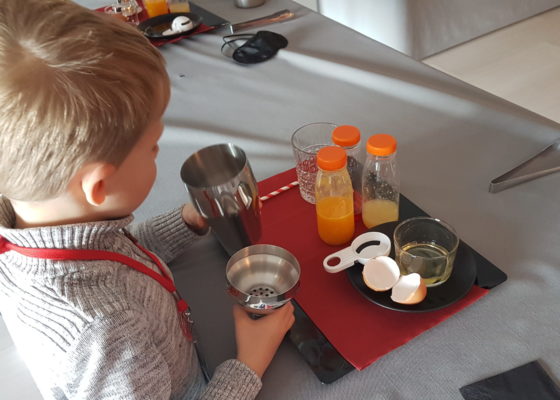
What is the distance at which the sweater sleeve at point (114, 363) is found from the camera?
0.51 metres

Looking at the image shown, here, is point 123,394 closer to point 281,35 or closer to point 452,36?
point 281,35

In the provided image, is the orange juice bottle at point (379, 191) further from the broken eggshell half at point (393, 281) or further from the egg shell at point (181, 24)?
the egg shell at point (181, 24)

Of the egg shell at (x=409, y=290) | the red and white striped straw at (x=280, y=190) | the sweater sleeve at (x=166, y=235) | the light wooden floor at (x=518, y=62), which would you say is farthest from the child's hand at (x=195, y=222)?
the light wooden floor at (x=518, y=62)

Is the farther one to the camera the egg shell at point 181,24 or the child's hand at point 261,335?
the egg shell at point 181,24

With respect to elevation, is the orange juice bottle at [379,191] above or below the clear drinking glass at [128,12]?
below

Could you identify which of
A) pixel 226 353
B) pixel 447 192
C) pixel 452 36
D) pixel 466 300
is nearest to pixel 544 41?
pixel 452 36

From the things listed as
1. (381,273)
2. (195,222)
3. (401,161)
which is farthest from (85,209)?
(401,161)

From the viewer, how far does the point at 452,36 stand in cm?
237

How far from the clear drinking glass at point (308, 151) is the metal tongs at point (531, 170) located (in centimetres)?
29

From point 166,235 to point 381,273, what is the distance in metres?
0.34

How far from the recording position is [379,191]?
0.77 m

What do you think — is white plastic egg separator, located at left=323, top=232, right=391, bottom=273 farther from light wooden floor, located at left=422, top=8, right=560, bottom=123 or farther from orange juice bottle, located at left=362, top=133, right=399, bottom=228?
light wooden floor, located at left=422, top=8, right=560, bottom=123

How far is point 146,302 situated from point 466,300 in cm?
40

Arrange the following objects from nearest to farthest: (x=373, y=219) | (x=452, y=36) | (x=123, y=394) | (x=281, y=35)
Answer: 1. (x=123, y=394)
2. (x=373, y=219)
3. (x=281, y=35)
4. (x=452, y=36)
